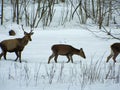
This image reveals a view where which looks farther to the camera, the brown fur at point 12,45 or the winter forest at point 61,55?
the brown fur at point 12,45

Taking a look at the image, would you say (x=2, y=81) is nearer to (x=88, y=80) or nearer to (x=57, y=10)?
(x=88, y=80)

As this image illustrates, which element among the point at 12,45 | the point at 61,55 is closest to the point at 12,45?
the point at 12,45

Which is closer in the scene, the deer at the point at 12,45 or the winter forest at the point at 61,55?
the winter forest at the point at 61,55

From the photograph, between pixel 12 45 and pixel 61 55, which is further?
pixel 61 55

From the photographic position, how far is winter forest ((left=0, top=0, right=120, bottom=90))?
28.2 feet

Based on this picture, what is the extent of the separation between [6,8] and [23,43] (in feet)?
84.1

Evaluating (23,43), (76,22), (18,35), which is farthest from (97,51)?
(76,22)

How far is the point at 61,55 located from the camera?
16.2 m

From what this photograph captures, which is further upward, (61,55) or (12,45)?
(12,45)

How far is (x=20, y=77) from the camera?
9.20 meters

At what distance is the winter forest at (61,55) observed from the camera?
8.60 m

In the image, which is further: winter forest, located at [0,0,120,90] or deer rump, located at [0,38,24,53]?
deer rump, located at [0,38,24,53]

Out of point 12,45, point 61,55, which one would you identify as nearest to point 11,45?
point 12,45

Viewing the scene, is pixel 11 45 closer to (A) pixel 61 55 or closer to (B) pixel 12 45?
(B) pixel 12 45
